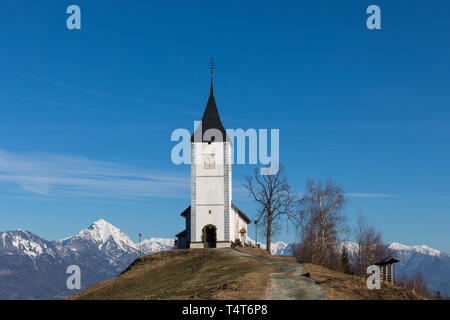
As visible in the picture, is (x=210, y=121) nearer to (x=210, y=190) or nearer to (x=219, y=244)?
(x=210, y=190)

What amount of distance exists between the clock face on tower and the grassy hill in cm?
1054

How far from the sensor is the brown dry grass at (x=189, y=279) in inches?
1224

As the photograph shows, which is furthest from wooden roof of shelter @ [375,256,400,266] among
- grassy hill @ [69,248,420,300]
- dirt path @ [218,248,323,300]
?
dirt path @ [218,248,323,300]

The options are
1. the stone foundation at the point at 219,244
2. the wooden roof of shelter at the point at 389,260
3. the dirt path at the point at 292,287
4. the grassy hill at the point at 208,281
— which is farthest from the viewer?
the stone foundation at the point at 219,244

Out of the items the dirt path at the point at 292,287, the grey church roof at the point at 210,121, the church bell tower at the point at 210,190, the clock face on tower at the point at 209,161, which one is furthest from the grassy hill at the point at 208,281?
the grey church roof at the point at 210,121

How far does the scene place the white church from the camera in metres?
62.1

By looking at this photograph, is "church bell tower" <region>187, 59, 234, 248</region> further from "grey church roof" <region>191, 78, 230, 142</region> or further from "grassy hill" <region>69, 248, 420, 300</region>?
"grassy hill" <region>69, 248, 420, 300</region>

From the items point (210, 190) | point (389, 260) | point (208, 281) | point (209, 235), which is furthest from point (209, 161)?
point (389, 260)

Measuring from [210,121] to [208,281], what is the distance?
105 feet

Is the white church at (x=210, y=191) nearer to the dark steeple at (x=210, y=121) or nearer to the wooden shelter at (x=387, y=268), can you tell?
the dark steeple at (x=210, y=121)
